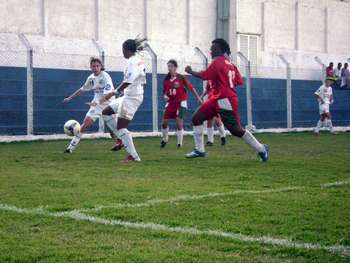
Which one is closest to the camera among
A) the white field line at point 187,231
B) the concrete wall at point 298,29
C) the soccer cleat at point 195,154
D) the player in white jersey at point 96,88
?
the white field line at point 187,231

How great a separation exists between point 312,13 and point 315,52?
208 centimetres

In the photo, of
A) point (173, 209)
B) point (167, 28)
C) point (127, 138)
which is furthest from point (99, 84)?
point (167, 28)

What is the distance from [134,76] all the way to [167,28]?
1967 centimetres

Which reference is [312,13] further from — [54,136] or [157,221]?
[157,221]

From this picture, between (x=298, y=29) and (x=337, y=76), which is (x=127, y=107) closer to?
(x=337, y=76)

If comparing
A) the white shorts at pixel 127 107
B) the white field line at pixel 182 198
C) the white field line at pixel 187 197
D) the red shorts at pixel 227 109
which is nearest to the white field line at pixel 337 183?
the white field line at pixel 187 197

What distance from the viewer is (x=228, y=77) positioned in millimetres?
12375

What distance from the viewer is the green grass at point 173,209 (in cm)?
498

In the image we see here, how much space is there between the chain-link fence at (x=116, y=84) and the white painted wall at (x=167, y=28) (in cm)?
18

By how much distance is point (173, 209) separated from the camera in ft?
22.2

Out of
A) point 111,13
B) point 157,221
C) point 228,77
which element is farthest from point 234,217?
point 111,13

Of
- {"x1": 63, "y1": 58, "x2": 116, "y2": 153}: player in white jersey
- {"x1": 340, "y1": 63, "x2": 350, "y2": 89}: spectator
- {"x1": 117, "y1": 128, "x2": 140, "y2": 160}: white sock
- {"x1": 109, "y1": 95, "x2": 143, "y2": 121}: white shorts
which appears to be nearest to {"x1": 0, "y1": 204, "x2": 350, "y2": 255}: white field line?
{"x1": 117, "y1": 128, "x2": 140, "y2": 160}: white sock

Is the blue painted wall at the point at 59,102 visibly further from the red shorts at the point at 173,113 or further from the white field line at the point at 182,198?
the white field line at the point at 182,198

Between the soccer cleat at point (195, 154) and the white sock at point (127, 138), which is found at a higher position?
the white sock at point (127, 138)
